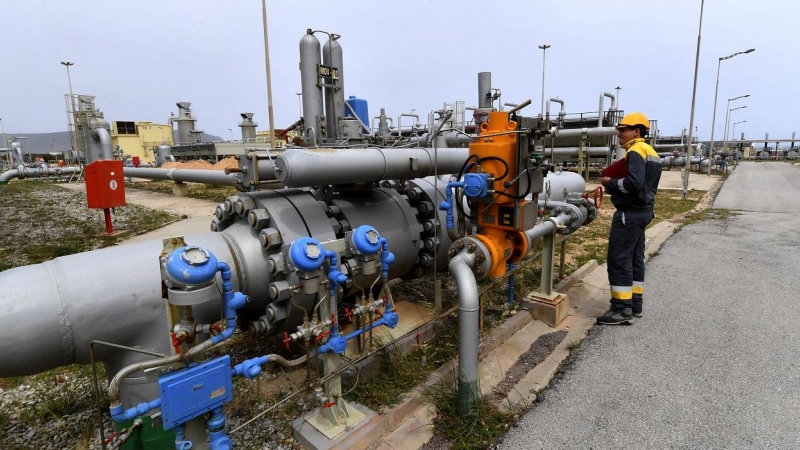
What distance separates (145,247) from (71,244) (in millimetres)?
7131

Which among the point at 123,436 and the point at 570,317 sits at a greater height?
the point at 123,436

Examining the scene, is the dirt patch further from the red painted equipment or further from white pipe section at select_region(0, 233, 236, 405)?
the red painted equipment

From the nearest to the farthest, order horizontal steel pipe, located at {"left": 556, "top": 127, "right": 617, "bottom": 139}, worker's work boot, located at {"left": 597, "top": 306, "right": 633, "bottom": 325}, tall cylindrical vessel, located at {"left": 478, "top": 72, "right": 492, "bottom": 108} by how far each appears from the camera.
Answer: worker's work boot, located at {"left": 597, "top": 306, "right": 633, "bottom": 325} → horizontal steel pipe, located at {"left": 556, "top": 127, "right": 617, "bottom": 139} → tall cylindrical vessel, located at {"left": 478, "top": 72, "right": 492, "bottom": 108}

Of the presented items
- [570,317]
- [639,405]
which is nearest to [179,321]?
[639,405]

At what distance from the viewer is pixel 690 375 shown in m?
3.23

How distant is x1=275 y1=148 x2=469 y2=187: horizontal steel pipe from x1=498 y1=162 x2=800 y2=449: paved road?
196 centimetres

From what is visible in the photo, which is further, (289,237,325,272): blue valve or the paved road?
A: the paved road

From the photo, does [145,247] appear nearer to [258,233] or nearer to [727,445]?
[258,233]

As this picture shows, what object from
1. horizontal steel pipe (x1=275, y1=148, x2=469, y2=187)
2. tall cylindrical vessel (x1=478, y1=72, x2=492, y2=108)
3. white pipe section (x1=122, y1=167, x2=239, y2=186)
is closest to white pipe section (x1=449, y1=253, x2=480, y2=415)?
horizontal steel pipe (x1=275, y1=148, x2=469, y2=187)

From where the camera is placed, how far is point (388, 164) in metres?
3.30

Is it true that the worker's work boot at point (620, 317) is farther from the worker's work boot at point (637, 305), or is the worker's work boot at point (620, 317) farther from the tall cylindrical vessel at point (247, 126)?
the tall cylindrical vessel at point (247, 126)

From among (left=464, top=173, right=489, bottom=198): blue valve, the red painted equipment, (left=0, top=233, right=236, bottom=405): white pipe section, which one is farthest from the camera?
the red painted equipment

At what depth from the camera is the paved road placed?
2.60 meters

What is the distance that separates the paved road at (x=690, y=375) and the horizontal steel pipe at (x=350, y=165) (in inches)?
77.3
